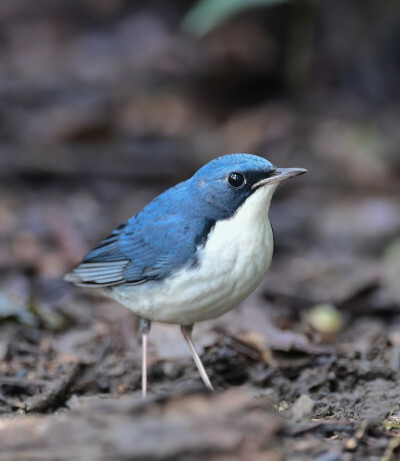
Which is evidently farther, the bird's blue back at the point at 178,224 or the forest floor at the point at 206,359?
the bird's blue back at the point at 178,224

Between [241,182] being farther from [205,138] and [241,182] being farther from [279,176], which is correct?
[205,138]

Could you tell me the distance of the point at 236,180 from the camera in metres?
5.14

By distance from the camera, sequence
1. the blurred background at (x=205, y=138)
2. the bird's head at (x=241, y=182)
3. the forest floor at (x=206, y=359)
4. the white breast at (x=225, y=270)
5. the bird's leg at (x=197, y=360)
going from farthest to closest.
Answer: the blurred background at (x=205, y=138), the bird's leg at (x=197, y=360), the bird's head at (x=241, y=182), the white breast at (x=225, y=270), the forest floor at (x=206, y=359)

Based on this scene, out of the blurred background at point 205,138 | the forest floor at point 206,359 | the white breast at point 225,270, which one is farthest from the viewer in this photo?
the blurred background at point 205,138

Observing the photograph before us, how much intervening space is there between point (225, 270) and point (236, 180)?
0.62 metres

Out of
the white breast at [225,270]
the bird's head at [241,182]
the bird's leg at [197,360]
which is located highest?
the bird's head at [241,182]

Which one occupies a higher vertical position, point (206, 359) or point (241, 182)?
point (241, 182)

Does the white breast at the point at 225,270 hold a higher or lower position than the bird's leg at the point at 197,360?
higher

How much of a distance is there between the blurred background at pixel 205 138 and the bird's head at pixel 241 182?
161 cm

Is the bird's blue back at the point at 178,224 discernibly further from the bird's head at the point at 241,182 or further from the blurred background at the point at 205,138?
the blurred background at the point at 205,138

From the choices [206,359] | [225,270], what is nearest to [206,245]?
[225,270]

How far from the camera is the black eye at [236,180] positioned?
16.8ft

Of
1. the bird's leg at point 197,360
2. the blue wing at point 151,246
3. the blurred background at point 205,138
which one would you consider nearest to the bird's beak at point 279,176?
the blue wing at point 151,246

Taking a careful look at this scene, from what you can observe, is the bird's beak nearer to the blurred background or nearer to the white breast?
the white breast
